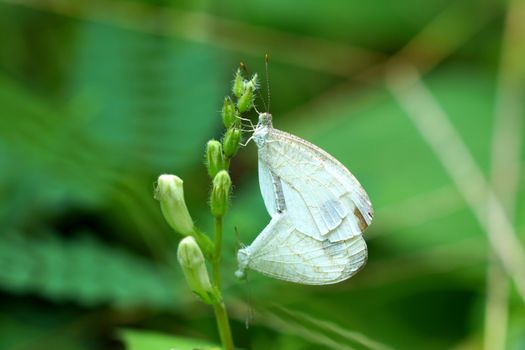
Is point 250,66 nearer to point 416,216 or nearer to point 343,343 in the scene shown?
point 416,216

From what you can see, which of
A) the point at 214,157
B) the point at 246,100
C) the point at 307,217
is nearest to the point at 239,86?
the point at 246,100

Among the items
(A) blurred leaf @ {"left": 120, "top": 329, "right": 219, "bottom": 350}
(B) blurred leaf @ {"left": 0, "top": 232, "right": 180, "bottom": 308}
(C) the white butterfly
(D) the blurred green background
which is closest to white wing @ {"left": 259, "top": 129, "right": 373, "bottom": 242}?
(C) the white butterfly

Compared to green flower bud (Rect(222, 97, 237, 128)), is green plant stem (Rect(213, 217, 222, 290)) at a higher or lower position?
lower

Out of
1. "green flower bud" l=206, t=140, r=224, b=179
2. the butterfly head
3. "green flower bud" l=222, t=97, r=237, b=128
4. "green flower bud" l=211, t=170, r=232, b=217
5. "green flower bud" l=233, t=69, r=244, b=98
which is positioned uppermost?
the butterfly head

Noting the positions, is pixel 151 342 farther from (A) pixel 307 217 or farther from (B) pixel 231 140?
(B) pixel 231 140

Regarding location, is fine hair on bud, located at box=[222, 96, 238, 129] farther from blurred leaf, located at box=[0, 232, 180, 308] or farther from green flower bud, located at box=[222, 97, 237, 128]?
blurred leaf, located at box=[0, 232, 180, 308]

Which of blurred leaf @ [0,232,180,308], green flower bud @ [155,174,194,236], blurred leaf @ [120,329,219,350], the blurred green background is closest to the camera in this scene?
green flower bud @ [155,174,194,236]

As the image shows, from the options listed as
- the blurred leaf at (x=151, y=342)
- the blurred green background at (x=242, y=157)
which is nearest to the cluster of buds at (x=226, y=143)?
the blurred green background at (x=242, y=157)
